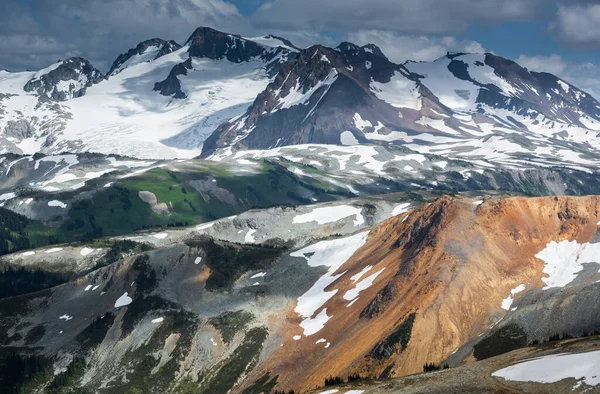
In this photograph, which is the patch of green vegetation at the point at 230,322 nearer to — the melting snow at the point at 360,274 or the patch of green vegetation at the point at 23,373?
the melting snow at the point at 360,274

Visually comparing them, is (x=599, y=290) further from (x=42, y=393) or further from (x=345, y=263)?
(x=42, y=393)

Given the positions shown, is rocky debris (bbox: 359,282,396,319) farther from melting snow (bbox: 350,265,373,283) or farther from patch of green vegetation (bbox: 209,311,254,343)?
patch of green vegetation (bbox: 209,311,254,343)

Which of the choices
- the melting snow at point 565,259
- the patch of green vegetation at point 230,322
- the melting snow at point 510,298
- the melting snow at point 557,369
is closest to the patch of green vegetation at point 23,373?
the patch of green vegetation at point 230,322

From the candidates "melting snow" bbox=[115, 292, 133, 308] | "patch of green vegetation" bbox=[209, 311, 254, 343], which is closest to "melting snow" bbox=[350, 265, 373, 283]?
"patch of green vegetation" bbox=[209, 311, 254, 343]

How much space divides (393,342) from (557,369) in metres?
48.5

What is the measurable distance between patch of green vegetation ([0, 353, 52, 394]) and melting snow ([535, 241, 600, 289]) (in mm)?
99115

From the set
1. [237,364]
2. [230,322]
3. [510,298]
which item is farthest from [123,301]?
[510,298]

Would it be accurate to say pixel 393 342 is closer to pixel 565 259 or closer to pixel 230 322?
pixel 565 259

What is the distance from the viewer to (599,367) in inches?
3519

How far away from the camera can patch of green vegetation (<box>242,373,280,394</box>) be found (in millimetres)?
148625

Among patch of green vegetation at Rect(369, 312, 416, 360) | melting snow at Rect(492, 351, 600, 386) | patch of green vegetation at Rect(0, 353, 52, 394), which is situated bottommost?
patch of green vegetation at Rect(0, 353, 52, 394)

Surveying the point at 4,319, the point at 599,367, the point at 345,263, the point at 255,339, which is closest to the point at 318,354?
the point at 255,339

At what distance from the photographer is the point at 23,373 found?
170m

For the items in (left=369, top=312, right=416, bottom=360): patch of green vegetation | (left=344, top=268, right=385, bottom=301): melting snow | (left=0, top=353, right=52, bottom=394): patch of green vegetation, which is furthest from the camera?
(left=344, top=268, right=385, bottom=301): melting snow
